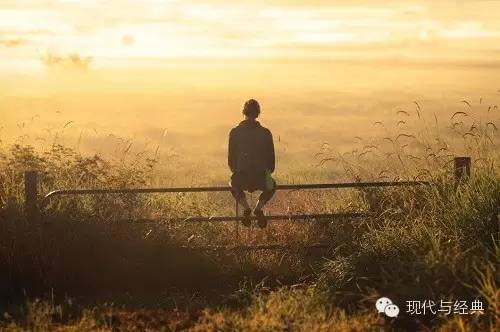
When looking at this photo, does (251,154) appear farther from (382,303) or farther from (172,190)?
(382,303)

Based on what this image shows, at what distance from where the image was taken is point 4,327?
28.4ft

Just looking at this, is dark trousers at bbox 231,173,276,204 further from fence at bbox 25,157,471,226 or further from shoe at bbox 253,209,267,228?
shoe at bbox 253,209,267,228

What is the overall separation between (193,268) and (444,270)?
418 cm

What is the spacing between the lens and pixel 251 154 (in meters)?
11.7

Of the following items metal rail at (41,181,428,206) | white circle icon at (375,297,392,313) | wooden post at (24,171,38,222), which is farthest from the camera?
Result: wooden post at (24,171,38,222)

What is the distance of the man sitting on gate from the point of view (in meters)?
11.7

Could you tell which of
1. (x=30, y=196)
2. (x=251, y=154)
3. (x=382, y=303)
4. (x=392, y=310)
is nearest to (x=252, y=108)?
(x=251, y=154)

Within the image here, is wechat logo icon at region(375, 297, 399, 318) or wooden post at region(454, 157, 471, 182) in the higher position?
wooden post at region(454, 157, 471, 182)

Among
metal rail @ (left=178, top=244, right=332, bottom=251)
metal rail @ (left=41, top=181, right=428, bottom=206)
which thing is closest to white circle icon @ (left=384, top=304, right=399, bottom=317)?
metal rail @ (left=41, top=181, right=428, bottom=206)

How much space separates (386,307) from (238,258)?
12.5ft

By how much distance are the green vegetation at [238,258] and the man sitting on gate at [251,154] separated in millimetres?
1037

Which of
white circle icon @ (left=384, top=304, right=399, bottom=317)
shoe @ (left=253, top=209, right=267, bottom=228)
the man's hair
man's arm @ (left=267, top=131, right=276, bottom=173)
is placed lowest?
white circle icon @ (left=384, top=304, right=399, bottom=317)

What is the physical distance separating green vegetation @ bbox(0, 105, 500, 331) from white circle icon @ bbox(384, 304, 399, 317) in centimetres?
9

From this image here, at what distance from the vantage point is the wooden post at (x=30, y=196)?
1135cm
